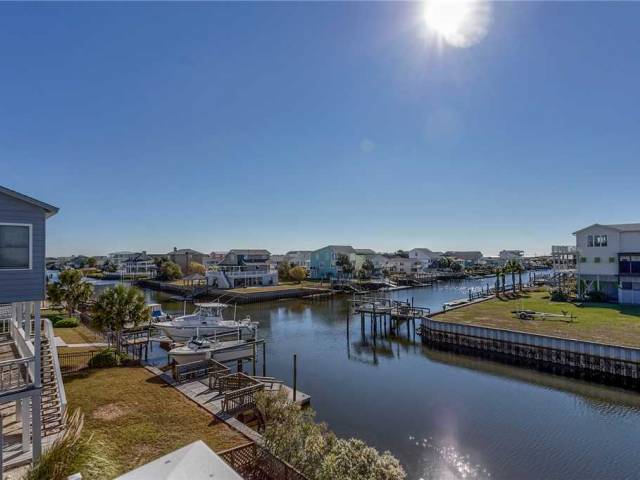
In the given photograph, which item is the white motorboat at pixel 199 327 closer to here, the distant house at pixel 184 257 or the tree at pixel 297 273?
the tree at pixel 297 273

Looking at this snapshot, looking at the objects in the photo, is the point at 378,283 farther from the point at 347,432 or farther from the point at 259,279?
the point at 347,432

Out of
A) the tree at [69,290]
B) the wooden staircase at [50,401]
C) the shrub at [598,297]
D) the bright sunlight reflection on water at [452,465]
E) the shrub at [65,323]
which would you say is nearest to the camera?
the wooden staircase at [50,401]

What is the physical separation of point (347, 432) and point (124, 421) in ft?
29.0

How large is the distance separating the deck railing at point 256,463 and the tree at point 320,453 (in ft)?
0.79

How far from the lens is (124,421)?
41.8 feet

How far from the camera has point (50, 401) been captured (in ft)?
40.0

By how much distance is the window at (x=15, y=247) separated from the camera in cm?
893

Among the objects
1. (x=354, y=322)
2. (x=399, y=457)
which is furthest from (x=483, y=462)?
(x=354, y=322)

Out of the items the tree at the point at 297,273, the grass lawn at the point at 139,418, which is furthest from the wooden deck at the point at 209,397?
the tree at the point at 297,273

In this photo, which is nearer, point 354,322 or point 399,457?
point 399,457

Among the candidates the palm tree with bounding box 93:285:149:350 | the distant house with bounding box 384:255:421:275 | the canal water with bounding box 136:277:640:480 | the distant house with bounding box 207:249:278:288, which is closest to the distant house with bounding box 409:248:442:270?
the distant house with bounding box 384:255:421:275

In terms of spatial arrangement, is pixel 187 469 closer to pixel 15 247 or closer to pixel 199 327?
pixel 15 247

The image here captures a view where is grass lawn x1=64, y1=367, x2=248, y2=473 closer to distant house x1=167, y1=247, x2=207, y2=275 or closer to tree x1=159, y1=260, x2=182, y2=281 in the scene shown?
tree x1=159, y1=260, x2=182, y2=281

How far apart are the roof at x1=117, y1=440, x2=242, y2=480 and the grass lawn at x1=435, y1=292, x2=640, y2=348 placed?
25.6 m
